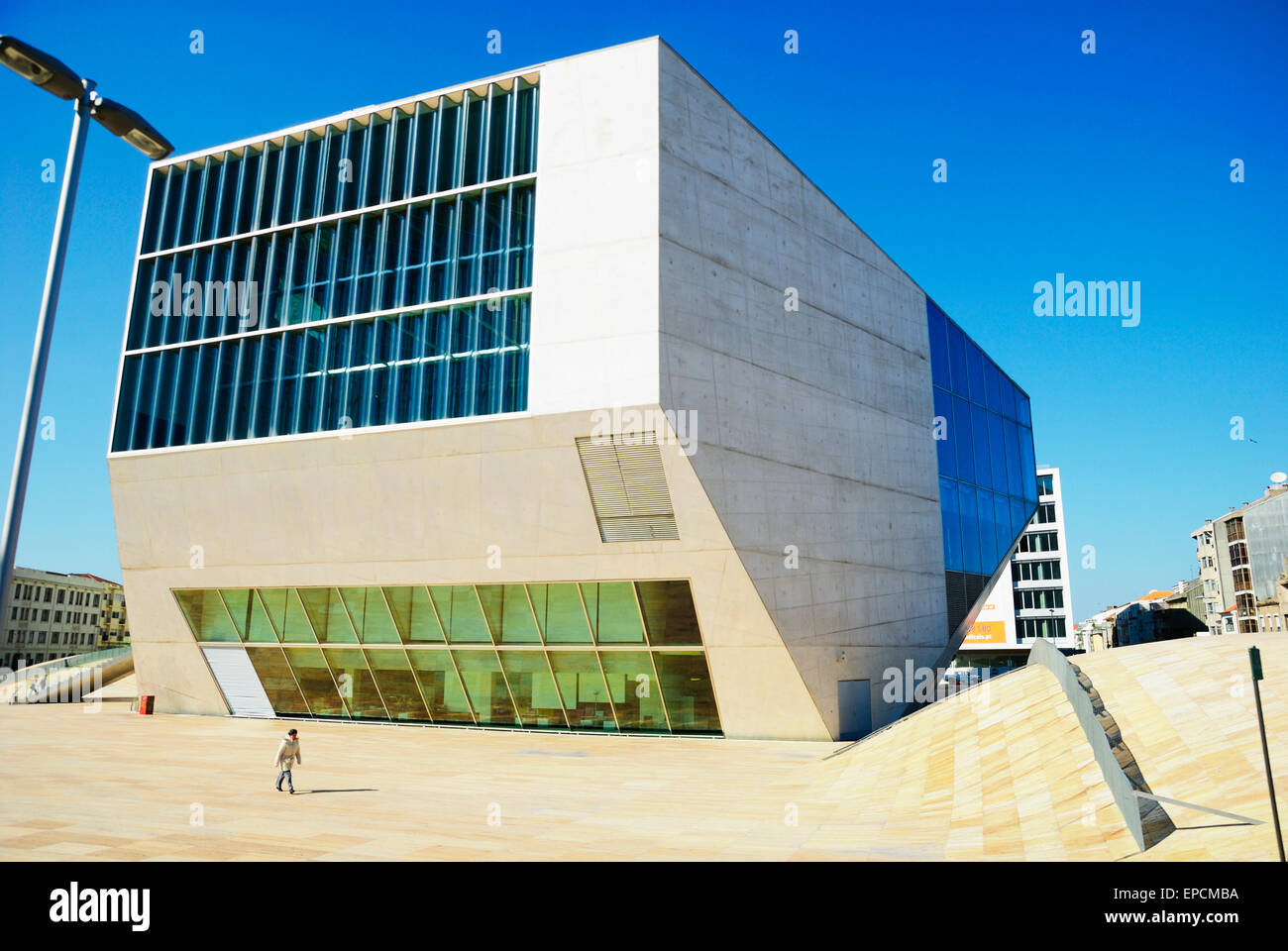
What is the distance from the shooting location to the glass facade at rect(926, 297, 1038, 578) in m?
36.8

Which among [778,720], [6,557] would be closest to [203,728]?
[778,720]

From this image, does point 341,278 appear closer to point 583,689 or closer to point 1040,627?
point 583,689

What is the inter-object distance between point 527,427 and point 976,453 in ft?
78.5

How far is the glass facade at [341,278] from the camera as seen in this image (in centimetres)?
2628

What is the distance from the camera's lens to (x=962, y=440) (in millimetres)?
38094

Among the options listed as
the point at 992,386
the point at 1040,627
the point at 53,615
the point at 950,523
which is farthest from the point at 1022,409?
the point at 53,615

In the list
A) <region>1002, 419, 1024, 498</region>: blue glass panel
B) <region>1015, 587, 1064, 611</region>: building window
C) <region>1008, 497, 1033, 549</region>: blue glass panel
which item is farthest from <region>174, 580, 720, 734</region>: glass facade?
<region>1015, 587, 1064, 611</region>: building window

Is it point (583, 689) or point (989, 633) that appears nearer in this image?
point (583, 689)

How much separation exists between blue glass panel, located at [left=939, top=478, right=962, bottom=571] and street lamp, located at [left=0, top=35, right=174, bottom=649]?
31.7 meters

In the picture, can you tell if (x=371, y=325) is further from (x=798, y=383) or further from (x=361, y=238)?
(x=798, y=383)

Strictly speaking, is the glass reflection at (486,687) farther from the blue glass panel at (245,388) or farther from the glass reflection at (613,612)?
the blue glass panel at (245,388)

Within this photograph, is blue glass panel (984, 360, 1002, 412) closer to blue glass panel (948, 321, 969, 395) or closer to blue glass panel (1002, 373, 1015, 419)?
blue glass panel (1002, 373, 1015, 419)

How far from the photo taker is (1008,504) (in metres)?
41.8
